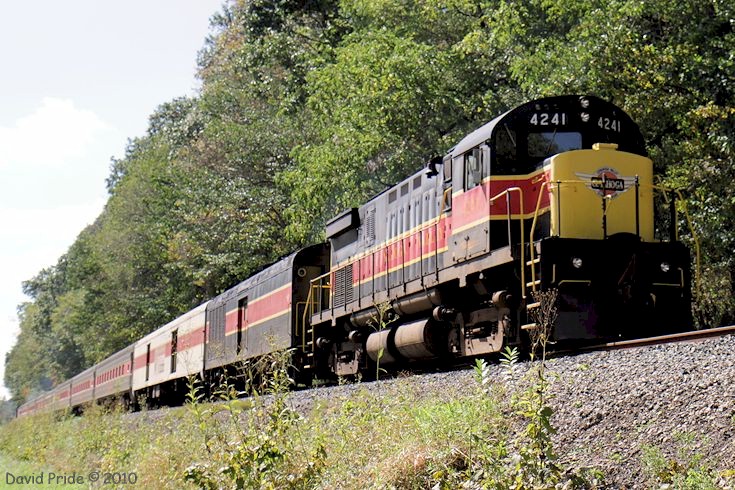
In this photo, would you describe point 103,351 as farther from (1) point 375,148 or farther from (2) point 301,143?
(1) point 375,148

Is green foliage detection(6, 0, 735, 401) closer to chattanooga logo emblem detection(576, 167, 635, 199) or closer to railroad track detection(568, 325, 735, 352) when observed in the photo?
chattanooga logo emblem detection(576, 167, 635, 199)

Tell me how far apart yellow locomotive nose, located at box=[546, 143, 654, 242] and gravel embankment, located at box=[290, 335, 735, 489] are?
3.61 meters

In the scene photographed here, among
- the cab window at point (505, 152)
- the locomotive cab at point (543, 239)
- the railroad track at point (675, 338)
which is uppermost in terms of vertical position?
the cab window at point (505, 152)

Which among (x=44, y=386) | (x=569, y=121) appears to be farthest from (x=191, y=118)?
(x=44, y=386)

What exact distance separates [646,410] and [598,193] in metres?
6.24

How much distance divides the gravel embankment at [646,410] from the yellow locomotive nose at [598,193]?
11.8 ft

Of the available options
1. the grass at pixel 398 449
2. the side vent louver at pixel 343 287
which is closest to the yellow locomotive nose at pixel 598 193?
the grass at pixel 398 449

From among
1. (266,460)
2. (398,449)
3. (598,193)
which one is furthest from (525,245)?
(266,460)

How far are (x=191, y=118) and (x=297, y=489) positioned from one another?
48.2m

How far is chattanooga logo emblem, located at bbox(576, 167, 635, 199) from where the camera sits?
12.9 metres

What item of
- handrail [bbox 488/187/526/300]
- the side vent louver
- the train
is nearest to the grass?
the train

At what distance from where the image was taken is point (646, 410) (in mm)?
7102

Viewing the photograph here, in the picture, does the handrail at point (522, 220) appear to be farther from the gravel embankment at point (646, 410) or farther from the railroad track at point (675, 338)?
the gravel embankment at point (646, 410)

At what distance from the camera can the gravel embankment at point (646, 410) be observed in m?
6.25
